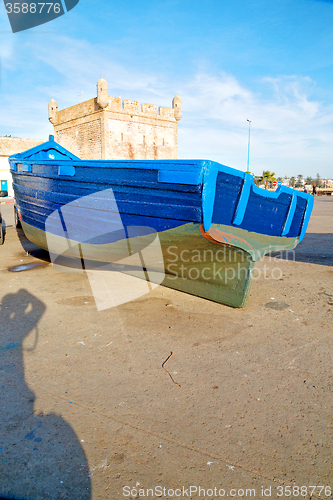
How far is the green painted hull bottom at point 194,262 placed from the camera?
3.69 meters

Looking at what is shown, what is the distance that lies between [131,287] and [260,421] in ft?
9.79

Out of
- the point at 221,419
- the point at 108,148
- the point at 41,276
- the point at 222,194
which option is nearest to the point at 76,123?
the point at 108,148

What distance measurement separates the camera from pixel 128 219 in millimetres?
3973

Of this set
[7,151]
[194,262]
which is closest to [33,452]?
[194,262]

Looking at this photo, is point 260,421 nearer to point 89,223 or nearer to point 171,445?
point 171,445

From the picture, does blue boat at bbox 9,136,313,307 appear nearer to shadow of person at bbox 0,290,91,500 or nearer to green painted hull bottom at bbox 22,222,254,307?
green painted hull bottom at bbox 22,222,254,307

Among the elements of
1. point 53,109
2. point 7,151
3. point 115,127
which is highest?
point 53,109

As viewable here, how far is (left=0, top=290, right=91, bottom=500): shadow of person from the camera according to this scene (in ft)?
4.91

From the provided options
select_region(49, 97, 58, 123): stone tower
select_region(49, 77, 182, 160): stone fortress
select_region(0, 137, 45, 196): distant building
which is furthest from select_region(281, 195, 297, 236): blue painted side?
select_region(0, 137, 45, 196): distant building

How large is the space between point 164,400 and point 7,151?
43.8 meters

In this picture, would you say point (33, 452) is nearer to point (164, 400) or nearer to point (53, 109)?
point (164, 400)

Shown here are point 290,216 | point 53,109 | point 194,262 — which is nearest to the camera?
point 194,262

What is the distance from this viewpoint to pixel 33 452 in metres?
1.70

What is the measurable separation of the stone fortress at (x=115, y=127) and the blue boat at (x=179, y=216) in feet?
71.9
